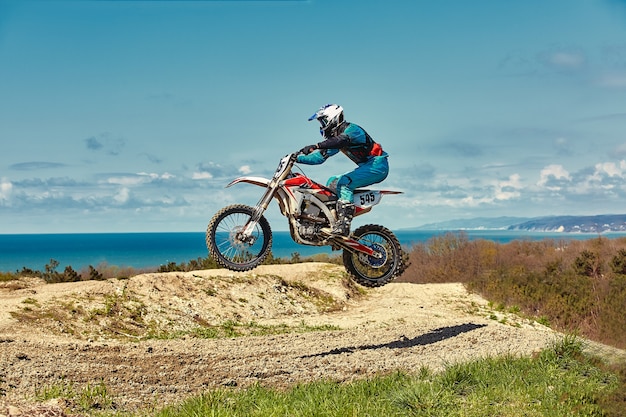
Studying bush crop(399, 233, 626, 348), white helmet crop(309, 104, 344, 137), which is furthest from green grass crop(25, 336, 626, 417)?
bush crop(399, 233, 626, 348)

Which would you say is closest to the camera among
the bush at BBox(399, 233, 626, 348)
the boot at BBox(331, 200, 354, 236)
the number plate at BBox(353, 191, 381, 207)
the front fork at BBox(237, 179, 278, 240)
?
the front fork at BBox(237, 179, 278, 240)

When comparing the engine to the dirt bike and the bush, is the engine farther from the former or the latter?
the bush

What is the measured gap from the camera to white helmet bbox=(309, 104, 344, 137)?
1073 cm

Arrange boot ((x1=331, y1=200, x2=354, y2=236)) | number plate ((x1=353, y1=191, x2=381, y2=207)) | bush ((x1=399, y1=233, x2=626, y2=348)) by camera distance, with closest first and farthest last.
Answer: boot ((x1=331, y1=200, x2=354, y2=236)) < number plate ((x1=353, y1=191, x2=381, y2=207)) < bush ((x1=399, y1=233, x2=626, y2=348))

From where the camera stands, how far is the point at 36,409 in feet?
29.6

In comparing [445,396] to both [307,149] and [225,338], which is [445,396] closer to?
[307,149]

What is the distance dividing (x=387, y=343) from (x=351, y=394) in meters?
5.13

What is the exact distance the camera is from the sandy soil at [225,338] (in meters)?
11.3

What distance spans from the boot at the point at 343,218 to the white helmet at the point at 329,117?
1167 millimetres

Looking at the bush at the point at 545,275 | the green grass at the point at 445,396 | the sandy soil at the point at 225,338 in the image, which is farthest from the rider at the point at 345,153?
the bush at the point at 545,275

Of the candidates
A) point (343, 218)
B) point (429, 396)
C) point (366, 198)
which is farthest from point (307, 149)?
point (429, 396)

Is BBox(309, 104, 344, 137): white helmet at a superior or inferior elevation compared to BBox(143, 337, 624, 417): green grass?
superior

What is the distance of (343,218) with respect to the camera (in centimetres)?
1097

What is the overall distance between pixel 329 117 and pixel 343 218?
5.38 feet
